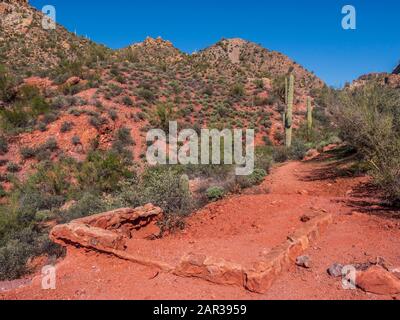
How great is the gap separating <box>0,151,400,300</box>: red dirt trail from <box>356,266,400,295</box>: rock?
3.7 inches

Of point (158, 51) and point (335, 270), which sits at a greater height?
point (158, 51)

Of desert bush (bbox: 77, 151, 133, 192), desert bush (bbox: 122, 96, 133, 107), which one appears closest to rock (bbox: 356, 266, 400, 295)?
desert bush (bbox: 77, 151, 133, 192)

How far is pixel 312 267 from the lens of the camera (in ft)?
14.5

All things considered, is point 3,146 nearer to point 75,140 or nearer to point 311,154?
point 75,140

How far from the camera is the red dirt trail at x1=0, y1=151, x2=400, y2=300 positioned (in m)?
3.99

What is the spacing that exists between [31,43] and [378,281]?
3533 centimetres

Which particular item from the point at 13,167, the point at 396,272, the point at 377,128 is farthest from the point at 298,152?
the point at 13,167

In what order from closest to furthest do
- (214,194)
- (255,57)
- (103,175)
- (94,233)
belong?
(94,233) → (214,194) → (103,175) → (255,57)

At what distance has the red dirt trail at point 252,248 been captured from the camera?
3988mm

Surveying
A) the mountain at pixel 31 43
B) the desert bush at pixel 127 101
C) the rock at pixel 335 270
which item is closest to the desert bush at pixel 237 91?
the desert bush at pixel 127 101

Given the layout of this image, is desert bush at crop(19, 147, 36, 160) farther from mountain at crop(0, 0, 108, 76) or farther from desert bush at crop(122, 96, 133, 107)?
mountain at crop(0, 0, 108, 76)

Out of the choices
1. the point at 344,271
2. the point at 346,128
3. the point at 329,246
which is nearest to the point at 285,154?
the point at 346,128

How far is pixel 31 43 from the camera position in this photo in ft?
102

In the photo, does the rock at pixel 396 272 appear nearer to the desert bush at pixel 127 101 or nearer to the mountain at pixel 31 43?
the desert bush at pixel 127 101
